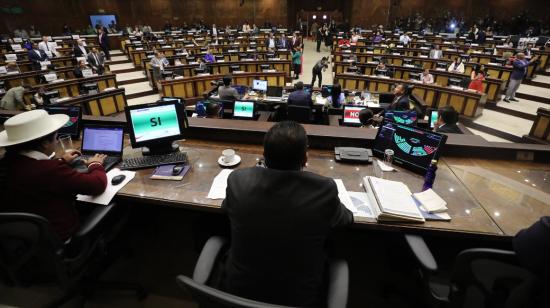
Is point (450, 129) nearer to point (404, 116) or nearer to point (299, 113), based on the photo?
point (404, 116)

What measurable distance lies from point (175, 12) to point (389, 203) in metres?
21.1

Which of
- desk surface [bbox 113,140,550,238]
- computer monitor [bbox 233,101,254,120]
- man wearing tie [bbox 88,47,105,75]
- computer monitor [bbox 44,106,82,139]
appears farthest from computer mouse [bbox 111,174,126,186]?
man wearing tie [bbox 88,47,105,75]

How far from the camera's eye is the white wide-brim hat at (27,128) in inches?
69.7

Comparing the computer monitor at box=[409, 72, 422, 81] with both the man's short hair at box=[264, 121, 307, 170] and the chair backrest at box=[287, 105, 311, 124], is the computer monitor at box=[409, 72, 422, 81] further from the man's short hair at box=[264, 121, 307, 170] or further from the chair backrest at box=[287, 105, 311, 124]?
the man's short hair at box=[264, 121, 307, 170]

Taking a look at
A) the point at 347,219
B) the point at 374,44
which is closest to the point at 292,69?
the point at 374,44

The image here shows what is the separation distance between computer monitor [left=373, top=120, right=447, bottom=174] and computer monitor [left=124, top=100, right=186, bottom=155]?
1.85 m

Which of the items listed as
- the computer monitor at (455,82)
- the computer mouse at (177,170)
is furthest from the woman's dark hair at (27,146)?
the computer monitor at (455,82)

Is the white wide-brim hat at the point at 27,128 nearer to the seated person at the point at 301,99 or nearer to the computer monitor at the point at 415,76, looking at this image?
the seated person at the point at 301,99

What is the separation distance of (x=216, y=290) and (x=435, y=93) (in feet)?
27.0

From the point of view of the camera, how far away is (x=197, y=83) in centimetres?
877

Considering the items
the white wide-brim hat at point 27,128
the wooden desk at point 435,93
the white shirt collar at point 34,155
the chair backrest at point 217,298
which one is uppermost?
the white wide-brim hat at point 27,128

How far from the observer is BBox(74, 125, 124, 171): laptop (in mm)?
2541

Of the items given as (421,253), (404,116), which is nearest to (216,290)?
(421,253)

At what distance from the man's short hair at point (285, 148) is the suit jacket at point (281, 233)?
67 millimetres
